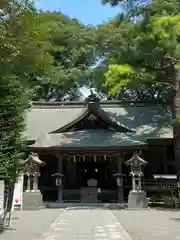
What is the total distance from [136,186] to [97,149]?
3.26 m

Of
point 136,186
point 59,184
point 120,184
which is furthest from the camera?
point 59,184

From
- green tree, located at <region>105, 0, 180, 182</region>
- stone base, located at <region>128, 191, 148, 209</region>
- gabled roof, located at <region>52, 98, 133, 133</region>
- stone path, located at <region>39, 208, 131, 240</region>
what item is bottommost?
stone path, located at <region>39, 208, 131, 240</region>

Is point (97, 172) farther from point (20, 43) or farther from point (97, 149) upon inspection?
point (20, 43)

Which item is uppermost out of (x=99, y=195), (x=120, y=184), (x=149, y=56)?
(x=149, y=56)

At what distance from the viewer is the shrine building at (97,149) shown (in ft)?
73.4

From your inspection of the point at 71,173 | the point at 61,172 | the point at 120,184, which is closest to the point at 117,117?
the point at 71,173

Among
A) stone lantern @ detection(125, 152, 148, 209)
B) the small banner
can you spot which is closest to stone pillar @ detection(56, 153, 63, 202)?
the small banner

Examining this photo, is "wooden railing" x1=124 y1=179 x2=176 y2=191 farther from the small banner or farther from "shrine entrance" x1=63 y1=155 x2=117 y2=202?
the small banner

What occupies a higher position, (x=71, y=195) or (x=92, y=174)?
(x=92, y=174)

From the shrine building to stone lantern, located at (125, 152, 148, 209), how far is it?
4.42 feet

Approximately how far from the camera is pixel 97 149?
22062 mm

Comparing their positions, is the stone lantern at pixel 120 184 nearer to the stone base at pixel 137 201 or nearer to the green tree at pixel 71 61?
the stone base at pixel 137 201

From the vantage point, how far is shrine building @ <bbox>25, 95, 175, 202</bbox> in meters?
22.4

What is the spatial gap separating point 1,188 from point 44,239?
6.69 feet
